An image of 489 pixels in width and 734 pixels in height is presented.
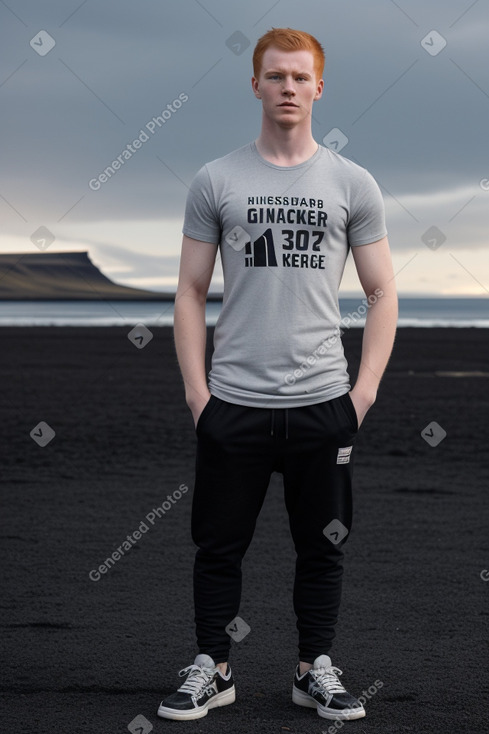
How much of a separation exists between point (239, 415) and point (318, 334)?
38 centimetres

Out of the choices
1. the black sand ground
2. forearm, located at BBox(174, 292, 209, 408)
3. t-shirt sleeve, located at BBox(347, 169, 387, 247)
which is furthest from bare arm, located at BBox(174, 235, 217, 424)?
the black sand ground

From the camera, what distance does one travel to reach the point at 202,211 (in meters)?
3.27

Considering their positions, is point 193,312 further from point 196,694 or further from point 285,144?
point 196,694

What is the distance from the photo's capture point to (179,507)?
7.40 metres

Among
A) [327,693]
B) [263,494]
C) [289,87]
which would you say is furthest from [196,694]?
[289,87]

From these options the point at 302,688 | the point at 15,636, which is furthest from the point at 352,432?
the point at 15,636

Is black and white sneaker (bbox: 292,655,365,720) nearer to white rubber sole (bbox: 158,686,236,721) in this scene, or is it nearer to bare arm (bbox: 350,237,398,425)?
white rubber sole (bbox: 158,686,236,721)

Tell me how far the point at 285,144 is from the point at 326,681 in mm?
1866

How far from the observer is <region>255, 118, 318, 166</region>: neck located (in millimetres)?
3305

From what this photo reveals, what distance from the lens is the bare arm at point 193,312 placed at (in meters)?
→ 3.32

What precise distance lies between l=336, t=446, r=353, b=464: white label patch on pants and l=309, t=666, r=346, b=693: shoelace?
2.47 feet

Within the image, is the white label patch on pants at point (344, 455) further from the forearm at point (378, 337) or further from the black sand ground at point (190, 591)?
the black sand ground at point (190, 591)

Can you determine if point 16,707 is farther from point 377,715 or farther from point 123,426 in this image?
point 123,426

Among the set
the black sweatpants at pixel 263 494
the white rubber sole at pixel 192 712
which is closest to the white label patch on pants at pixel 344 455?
the black sweatpants at pixel 263 494
